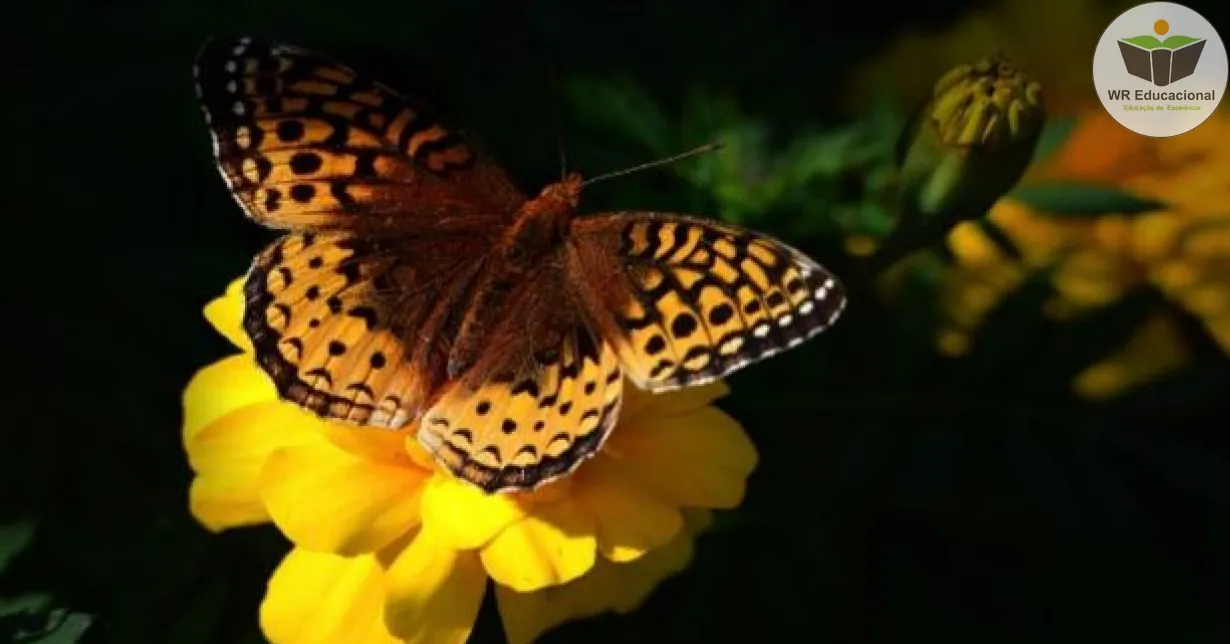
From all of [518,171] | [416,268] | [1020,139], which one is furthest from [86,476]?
[1020,139]

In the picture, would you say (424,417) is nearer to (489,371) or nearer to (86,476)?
(489,371)

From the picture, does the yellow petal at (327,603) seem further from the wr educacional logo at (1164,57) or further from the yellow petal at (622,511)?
the wr educacional logo at (1164,57)

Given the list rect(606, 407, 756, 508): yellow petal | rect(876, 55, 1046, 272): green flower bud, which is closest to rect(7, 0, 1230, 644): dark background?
rect(876, 55, 1046, 272): green flower bud

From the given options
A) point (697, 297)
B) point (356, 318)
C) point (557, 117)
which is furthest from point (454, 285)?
point (557, 117)

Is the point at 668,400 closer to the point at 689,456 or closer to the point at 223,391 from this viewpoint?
the point at 689,456

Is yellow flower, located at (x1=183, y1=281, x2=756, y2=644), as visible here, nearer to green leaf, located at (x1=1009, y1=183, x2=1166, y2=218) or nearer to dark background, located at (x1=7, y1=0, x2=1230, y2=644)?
dark background, located at (x1=7, y1=0, x2=1230, y2=644)

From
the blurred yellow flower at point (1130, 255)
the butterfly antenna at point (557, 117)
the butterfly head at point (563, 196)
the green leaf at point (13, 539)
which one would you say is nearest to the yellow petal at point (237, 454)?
the green leaf at point (13, 539)

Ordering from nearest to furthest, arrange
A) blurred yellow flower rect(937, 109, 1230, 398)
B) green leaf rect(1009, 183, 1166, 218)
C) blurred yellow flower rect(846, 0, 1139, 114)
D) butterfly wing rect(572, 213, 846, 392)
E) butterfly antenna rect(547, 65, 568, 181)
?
butterfly wing rect(572, 213, 846, 392)
green leaf rect(1009, 183, 1166, 218)
butterfly antenna rect(547, 65, 568, 181)
blurred yellow flower rect(937, 109, 1230, 398)
blurred yellow flower rect(846, 0, 1139, 114)
